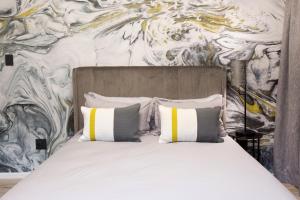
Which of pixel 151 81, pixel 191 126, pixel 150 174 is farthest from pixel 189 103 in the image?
pixel 150 174

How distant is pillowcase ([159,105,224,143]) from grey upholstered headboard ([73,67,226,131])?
483 millimetres

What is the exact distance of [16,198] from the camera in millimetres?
1590

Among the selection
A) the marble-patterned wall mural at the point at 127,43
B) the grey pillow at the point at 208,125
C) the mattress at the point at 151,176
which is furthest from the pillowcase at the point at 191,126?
the marble-patterned wall mural at the point at 127,43

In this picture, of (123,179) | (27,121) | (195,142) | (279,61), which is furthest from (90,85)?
(279,61)

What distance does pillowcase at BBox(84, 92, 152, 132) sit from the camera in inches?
111

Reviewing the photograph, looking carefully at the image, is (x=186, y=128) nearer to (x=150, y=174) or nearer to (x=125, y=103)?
(x=125, y=103)

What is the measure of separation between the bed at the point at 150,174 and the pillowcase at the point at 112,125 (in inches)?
2.5

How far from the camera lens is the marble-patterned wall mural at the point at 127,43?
10.3 ft

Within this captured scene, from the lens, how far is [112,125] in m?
2.62

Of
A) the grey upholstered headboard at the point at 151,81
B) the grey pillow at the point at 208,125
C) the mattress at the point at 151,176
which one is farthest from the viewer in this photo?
the grey upholstered headboard at the point at 151,81

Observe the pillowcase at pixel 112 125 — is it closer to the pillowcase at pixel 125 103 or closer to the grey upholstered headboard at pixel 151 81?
the pillowcase at pixel 125 103

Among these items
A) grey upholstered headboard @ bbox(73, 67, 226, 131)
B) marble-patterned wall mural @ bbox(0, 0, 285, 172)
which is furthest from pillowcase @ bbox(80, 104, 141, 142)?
marble-patterned wall mural @ bbox(0, 0, 285, 172)

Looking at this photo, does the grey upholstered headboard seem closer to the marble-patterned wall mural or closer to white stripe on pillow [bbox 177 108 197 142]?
the marble-patterned wall mural

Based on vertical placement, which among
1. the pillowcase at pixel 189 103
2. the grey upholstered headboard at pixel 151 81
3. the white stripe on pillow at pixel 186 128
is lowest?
the white stripe on pillow at pixel 186 128
